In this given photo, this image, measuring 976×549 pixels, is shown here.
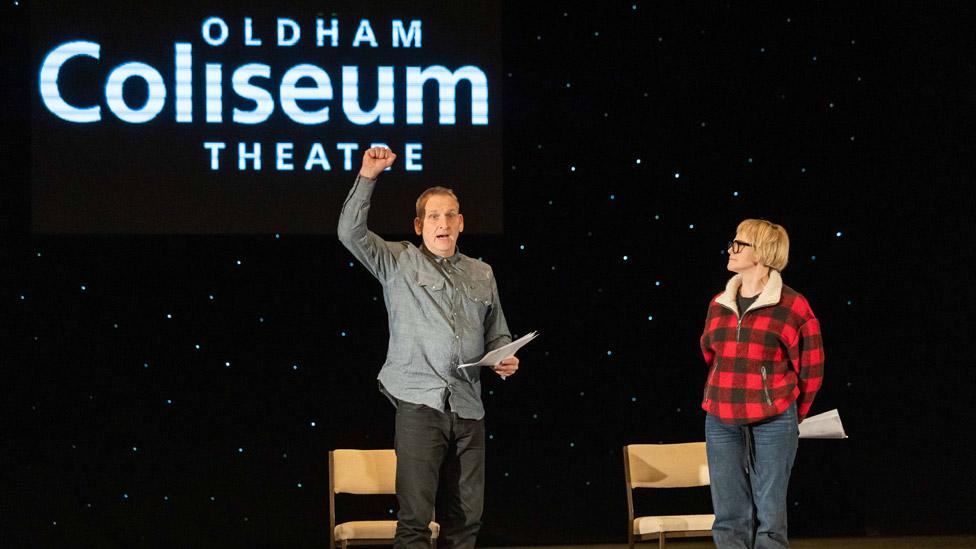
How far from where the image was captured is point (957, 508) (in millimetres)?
5344

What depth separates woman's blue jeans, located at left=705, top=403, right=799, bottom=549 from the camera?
3.38 metres

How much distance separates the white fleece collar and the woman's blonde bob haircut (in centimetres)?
5

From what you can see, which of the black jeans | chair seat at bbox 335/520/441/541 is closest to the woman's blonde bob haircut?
the black jeans

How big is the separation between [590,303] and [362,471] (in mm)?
1504

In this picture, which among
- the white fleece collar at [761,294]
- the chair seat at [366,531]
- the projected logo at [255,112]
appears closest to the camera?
the white fleece collar at [761,294]

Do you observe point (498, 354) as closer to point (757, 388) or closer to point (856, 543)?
point (757, 388)

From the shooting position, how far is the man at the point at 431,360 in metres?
3.17

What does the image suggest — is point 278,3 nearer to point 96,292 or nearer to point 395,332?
point 96,292

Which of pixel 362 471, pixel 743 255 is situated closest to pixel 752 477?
pixel 743 255

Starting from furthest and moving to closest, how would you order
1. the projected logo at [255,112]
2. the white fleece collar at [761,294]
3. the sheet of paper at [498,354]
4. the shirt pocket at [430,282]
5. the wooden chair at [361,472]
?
the projected logo at [255,112] → the wooden chair at [361,472] → the white fleece collar at [761,294] → the shirt pocket at [430,282] → the sheet of paper at [498,354]

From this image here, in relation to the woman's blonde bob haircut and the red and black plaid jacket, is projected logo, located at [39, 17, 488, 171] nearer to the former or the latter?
the woman's blonde bob haircut

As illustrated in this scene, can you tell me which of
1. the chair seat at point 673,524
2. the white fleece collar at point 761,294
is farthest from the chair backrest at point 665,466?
the white fleece collar at point 761,294

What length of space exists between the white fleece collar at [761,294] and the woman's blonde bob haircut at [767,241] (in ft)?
0.17

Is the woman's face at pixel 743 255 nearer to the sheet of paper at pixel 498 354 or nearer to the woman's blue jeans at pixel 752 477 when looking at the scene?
the woman's blue jeans at pixel 752 477
